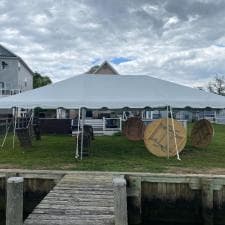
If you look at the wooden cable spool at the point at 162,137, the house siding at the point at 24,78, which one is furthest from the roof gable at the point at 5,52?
the wooden cable spool at the point at 162,137

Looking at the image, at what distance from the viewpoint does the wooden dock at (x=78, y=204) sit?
19.3 ft

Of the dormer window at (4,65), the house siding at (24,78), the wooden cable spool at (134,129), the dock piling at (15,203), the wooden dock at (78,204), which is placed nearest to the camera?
the dock piling at (15,203)

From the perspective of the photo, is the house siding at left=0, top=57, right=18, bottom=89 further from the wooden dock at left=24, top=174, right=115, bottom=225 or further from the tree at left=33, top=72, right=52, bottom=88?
the wooden dock at left=24, top=174, right=115, bottom=225

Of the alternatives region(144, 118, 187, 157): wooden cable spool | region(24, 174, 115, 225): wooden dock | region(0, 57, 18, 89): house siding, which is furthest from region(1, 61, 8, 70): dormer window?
region(24, 174, 115, 225): wooden dock

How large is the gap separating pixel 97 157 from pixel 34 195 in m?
3.75

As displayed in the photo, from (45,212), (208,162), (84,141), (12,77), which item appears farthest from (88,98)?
(12,77)

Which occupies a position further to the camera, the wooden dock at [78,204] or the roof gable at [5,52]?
the roof gable at [5,52]

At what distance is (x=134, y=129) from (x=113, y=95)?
6.19 meters

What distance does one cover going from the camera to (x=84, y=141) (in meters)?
12.5

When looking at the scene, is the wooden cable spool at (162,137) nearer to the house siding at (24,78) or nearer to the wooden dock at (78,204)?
the wooden dock at (78,204)

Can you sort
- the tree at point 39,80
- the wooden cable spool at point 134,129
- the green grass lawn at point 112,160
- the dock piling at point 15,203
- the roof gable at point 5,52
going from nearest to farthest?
the dock piling at point 15,203, the green grass lawn at point 112,160, the wooden cable spool at point 134,129, the roof gable at point 5,52, the tree at point 39,80

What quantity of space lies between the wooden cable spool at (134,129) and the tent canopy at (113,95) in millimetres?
Result: 4110

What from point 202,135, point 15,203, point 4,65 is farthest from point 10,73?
point 15,203

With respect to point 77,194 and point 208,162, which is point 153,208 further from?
point 208,162
